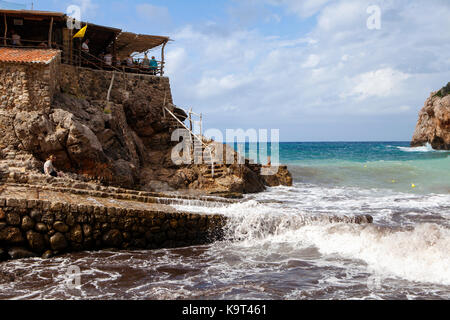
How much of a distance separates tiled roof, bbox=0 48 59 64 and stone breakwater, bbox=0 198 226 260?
8548mm

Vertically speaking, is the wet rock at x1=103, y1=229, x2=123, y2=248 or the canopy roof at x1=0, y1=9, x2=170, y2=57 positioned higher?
the canopy roof at x1=0, y1=9, x2=170, y2=57

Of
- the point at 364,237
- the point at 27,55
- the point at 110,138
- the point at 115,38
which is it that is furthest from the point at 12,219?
the point at 115,38

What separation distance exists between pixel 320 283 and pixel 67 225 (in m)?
5.38

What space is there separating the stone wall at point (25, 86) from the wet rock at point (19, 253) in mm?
8085

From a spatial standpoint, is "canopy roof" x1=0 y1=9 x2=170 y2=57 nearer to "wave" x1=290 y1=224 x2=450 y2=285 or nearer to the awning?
the awning

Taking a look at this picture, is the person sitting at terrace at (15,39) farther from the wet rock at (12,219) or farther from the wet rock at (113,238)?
the wet rock at (113,238)

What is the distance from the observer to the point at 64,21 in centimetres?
1880

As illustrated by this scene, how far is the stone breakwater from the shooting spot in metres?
8.19

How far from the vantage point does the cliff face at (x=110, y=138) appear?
1407cm

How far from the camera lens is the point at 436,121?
46.7 metres

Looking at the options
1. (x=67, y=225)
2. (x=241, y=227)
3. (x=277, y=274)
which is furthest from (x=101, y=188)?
(x=277, y=274)

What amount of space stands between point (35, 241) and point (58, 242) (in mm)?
447

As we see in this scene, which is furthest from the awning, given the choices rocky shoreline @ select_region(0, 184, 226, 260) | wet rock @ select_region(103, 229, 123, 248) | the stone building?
wet rock @ select_region(103, 229, 123, 248)

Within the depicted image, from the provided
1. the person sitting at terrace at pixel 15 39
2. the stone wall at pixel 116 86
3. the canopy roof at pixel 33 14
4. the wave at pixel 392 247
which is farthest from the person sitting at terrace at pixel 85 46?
the wave at pixel 392 247
